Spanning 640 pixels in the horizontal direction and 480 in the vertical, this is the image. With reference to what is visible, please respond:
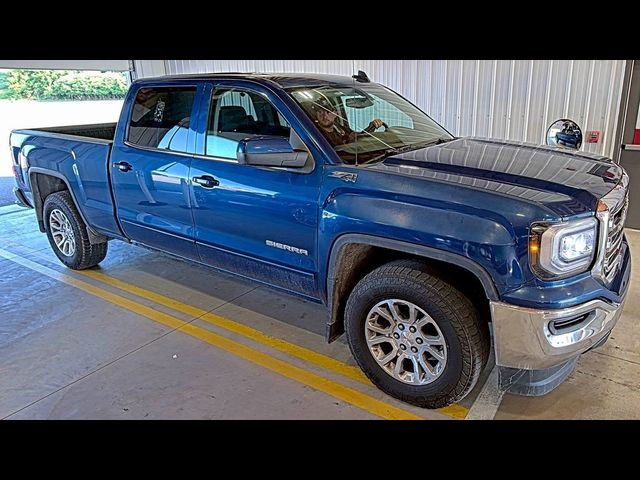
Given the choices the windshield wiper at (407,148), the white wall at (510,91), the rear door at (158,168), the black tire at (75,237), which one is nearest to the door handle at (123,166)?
the rear door at (158,168)

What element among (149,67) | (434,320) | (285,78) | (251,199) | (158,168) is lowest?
(434,320)

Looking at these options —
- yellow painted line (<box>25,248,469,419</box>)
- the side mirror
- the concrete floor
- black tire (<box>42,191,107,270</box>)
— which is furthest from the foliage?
the side mirror

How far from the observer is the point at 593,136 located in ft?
19.1

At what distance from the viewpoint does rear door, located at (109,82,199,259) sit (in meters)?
3.61

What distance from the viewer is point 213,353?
3.44 m

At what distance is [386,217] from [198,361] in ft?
5.58

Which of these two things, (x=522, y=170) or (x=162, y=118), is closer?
(x=522, y=170)

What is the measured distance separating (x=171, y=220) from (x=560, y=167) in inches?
107

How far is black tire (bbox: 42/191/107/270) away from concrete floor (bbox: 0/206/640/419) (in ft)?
0.64

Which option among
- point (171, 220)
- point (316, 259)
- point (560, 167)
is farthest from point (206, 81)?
point (560, 167)

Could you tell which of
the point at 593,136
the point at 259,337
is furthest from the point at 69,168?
the point at 593,136

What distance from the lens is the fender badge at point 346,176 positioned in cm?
272

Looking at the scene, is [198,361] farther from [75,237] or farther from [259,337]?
[75,237]

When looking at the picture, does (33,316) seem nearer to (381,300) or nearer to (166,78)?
(166,78)
